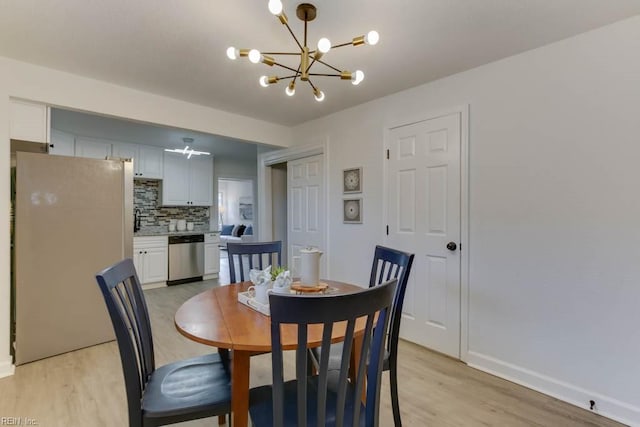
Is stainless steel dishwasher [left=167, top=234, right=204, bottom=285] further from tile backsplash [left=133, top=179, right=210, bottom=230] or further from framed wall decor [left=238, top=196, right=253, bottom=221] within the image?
framed wall decor [left=238, top=196, right=253, bottom=221]

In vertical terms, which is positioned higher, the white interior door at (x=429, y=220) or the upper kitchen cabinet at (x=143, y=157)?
the upper kitchen cabinet at (x=143, y=157)

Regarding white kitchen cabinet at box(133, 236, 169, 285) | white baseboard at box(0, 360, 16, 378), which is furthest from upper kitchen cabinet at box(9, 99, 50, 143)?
white kitchen cabinet at box(133, 236, 169, 285)

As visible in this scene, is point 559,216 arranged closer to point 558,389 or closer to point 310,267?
point 558,389

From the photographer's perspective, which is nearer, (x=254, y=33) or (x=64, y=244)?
(x=254, y=33)

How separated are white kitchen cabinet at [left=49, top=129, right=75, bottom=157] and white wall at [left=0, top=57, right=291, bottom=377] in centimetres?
222

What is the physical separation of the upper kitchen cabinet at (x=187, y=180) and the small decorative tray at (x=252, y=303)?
4372 mm

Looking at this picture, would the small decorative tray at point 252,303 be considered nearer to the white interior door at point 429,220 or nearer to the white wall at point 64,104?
the white interior door at point 429,220

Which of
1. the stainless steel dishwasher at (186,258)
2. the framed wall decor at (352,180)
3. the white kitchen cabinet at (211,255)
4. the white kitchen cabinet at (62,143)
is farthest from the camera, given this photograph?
the white kitchen cabinet at (211,255)

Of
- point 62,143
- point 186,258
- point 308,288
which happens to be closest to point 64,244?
point 308,288

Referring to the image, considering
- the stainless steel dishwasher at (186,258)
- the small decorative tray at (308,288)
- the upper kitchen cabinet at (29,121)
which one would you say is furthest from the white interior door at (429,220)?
the stainless steel dishwasher at (186,258)

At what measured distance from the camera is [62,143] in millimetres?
4324

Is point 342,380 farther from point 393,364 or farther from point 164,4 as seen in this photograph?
point 164,4

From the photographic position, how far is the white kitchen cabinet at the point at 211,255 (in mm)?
5536

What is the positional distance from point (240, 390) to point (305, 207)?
2.91 metres
